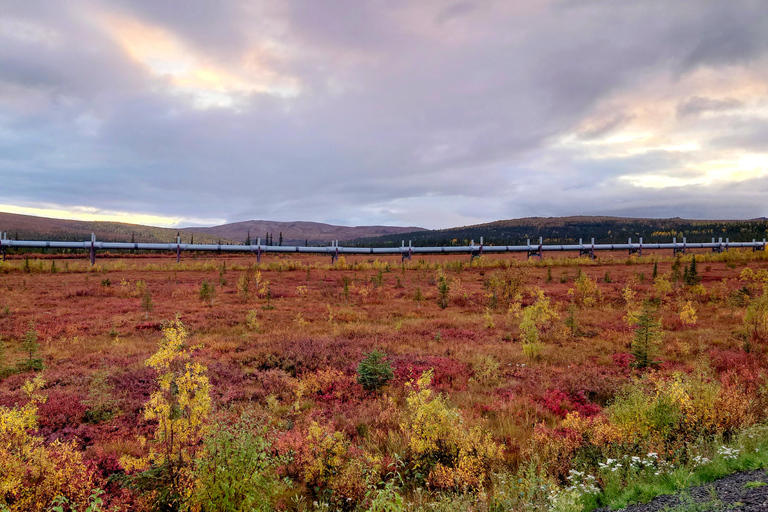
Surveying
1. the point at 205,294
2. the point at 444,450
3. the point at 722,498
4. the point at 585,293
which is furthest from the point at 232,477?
the point at 585,293

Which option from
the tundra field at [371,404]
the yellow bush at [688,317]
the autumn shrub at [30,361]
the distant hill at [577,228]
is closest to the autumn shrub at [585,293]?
the tundra field at [371,404]

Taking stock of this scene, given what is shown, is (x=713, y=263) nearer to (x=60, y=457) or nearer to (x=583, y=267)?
(x=583, y=267)

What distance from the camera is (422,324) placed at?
16500mm

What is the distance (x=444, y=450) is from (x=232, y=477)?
3.33 m

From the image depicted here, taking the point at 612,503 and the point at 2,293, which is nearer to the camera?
the point at 612,503

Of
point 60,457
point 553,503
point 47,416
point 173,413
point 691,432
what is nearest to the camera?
point 553,503

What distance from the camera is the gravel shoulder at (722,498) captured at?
157 inches

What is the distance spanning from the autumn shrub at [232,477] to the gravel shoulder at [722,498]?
419 cm

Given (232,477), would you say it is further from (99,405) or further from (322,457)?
(99,405)

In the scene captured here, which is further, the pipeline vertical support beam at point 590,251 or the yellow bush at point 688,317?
the pipeline vertical support beam at point 590,251

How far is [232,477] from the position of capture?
4.29 meters

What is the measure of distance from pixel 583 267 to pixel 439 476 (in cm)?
3907

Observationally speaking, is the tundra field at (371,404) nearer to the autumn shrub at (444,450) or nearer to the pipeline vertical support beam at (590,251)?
the autumn shrub at (444,450)

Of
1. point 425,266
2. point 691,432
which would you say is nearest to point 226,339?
point 691,432
